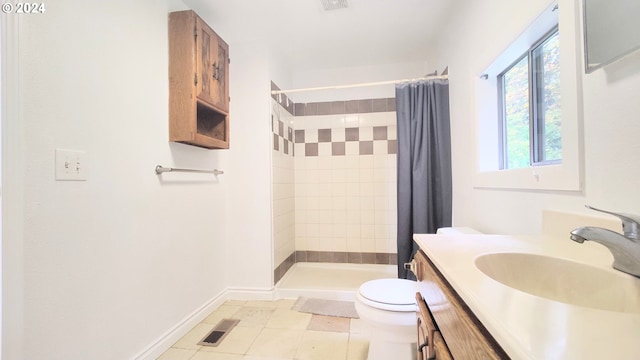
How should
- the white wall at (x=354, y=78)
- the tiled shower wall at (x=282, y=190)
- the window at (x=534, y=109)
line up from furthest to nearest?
1. the white wall at (x=354, y=78)
2. the tiled shower wall at (x=282, y=190)
3. the window at (x=534, y=109)

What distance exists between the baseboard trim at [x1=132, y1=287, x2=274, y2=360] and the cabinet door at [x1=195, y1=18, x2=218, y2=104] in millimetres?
1464

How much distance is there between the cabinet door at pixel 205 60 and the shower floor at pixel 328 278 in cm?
168

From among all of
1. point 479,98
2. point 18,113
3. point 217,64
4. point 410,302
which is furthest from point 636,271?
point 217,64

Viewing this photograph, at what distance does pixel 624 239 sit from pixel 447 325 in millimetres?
403

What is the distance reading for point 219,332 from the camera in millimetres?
1720

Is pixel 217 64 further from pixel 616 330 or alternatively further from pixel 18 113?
pixel 616 330

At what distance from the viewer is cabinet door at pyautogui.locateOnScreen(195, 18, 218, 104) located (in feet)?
5.32

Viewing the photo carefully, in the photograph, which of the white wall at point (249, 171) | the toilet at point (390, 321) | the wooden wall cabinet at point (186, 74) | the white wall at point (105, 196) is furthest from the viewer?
the white wall at point (249, 171)

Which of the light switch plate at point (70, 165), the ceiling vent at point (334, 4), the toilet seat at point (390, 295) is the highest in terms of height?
the ceiling vent at point (334, 4)

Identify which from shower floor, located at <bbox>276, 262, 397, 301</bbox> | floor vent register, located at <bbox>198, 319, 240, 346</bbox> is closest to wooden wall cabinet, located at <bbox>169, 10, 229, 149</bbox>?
floor vent register, located at <bbox>198, 319, 240, 346</bbox>

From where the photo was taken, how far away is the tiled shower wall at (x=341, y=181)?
283 cm

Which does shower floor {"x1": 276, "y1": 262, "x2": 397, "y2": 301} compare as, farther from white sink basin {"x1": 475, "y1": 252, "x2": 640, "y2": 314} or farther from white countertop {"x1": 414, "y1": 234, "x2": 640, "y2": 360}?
white countertop {"x1": 414, "y1": 234, "x2": 640, "y2": 360}

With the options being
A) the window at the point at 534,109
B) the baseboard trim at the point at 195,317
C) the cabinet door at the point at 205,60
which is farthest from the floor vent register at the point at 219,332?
the window at the point at 534,109

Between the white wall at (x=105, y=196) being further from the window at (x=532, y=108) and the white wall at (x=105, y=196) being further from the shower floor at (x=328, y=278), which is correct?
the window at (x=532, y=108)
